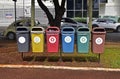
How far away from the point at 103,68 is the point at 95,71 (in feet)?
1.53

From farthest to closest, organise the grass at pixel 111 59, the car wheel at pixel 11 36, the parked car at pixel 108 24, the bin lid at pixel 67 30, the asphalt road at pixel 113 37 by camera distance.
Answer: the parked car at pixel 108 24 < the car wheel at pixel 11 36 < the asphalt road at pixel 113 37 < the bin lid at pixel 67 30 < the grass at pixel 111 59

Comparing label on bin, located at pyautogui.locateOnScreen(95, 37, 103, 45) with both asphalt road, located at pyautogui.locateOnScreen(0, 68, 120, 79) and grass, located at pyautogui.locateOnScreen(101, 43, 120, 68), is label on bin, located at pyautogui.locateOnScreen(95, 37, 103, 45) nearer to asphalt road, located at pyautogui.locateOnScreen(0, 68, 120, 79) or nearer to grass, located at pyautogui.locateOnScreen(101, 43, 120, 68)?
grass, located at pyautogui.locateOnScreen(101, 43, 120, 68)

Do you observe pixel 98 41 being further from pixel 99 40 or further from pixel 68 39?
pixel 68 39

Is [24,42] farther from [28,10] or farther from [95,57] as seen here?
[28,10]

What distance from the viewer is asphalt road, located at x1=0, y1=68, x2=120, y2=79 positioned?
38.3ft

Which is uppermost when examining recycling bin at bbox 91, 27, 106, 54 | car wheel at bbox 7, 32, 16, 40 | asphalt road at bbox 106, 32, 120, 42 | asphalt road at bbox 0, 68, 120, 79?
recycling bin at bbox 91, 27, 106, 54

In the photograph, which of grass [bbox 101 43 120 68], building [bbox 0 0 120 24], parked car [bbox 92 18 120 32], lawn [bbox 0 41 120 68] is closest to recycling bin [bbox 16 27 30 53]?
lawn [bbox 0 41 120 68]

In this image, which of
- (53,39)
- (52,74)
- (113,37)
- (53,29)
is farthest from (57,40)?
(113,37)

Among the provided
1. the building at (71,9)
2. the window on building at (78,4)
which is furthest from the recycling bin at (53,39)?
the window on building at (78,4)

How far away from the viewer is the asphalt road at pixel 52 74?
1168cm

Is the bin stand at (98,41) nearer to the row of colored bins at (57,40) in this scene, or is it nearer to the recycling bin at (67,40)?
the row of colored bins at (57,40)

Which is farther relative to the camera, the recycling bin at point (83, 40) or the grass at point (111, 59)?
the recycling bin at point (83, 40)

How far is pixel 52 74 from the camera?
12.1 m

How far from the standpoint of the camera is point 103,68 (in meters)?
13.0
